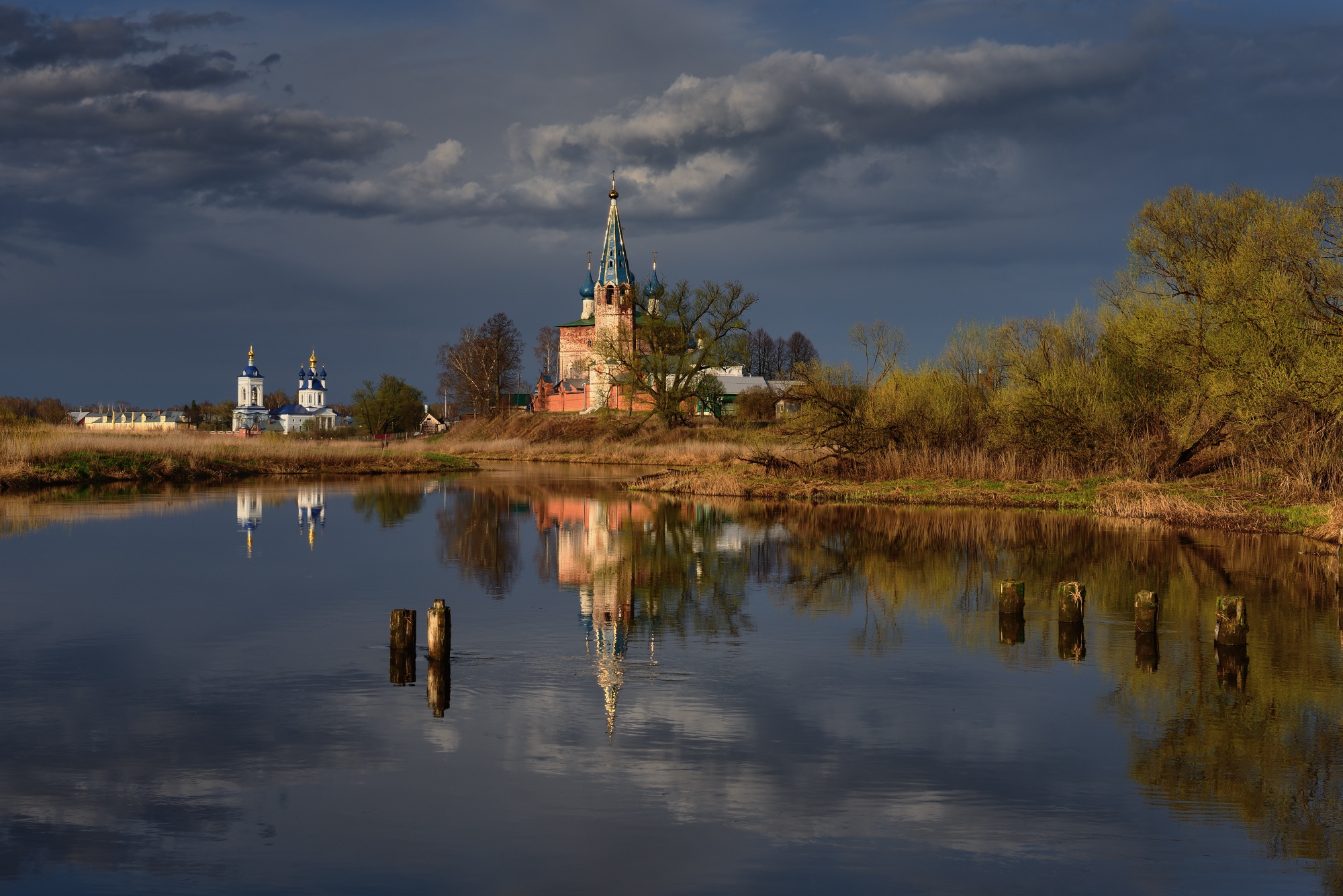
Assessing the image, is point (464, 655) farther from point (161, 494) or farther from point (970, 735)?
point (161, 494)

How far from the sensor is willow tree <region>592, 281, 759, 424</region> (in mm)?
71312

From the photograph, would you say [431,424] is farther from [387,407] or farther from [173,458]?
[173,458]

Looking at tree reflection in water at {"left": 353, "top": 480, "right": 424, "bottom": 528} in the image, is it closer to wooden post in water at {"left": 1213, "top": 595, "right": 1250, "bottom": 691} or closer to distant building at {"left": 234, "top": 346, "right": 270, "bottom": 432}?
wooden post in water at {"left": 1213, "top": 595, "right": 1250, "bottom": 691}

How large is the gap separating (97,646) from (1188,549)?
64.9 feet

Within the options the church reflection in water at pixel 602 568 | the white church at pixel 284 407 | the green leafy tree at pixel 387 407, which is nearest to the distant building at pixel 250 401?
the white church at pixel 284 407

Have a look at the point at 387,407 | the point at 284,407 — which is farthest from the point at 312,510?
the point at 284,407

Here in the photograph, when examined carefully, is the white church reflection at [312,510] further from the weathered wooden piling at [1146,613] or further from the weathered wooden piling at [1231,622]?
the weathered wooden piling at [1231,622]

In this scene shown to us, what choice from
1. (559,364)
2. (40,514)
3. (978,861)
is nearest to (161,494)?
(40,514)

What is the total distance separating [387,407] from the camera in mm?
105938

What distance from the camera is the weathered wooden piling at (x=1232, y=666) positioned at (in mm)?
12062

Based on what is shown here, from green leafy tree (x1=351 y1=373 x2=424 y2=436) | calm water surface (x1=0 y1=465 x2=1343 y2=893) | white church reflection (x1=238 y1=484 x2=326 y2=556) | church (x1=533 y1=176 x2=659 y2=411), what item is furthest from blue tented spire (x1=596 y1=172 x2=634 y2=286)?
calm water surface (x1=0 y1=465 x2=1343 y2=893)

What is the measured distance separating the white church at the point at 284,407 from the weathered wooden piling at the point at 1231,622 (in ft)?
427

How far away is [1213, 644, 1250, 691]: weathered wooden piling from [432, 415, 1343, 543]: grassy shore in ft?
37.4

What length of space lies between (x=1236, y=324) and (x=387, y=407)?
86.3m
